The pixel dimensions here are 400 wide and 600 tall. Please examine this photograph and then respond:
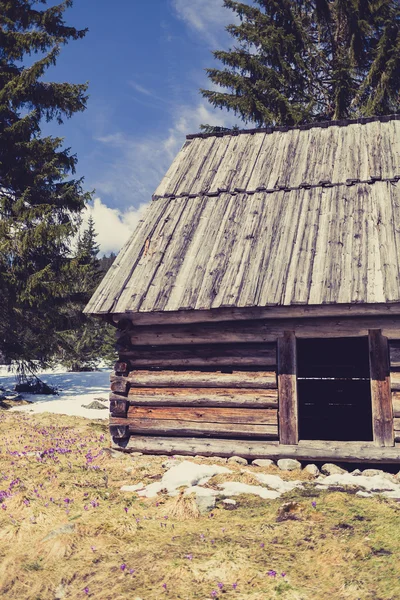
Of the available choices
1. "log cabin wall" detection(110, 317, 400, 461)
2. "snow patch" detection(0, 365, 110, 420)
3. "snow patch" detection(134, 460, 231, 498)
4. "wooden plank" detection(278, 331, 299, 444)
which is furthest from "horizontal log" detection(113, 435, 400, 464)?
"snow patch" detection(0, 365, 110, 420)

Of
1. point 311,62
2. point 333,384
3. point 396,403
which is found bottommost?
point 396,403

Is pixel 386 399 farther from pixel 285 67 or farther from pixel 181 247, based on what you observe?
pixel 285 67

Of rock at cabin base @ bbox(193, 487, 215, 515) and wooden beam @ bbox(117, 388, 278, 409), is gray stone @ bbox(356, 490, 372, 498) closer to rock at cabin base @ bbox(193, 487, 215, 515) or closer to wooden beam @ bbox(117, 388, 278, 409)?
rock at cabin base @ bbox(193, 487, 215, 515)

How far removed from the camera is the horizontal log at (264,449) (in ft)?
27.3

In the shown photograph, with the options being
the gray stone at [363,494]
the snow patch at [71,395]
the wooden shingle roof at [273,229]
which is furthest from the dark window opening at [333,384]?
the gray stone at [363,494]

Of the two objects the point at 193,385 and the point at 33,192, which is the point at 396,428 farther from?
the point at 33,192

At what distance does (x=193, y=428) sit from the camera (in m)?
9.27

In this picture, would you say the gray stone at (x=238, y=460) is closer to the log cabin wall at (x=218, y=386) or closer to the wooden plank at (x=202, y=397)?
the log cabin wall at (x=218, y=386)

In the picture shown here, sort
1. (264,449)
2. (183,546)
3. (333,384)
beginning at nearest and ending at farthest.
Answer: (183,546) < (264,449) < (333,384)

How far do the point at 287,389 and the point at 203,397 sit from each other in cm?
158

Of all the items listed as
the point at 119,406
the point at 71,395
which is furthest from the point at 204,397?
the point at 71,395

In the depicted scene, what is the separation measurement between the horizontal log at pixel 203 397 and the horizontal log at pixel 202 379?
0.31ft

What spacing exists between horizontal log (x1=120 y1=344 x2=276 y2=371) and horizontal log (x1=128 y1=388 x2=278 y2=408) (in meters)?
0.48

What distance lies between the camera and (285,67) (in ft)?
65.9
